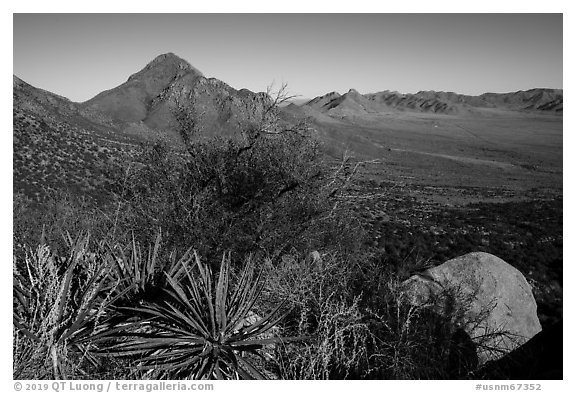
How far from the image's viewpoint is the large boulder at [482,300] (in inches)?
193

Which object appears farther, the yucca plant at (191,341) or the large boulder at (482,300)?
the large boulder at (482,300)

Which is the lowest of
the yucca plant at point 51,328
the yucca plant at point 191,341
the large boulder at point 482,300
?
the large boulder at point 482,300

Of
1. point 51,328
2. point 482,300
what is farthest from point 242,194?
point 51,328

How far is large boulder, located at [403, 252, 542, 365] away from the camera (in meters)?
4.90

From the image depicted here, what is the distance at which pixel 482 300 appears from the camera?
571cm

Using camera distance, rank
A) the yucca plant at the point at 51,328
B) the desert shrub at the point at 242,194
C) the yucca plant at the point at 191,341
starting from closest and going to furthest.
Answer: the yucca plant at the point at 51,328, the yucca plant at the point at 191,341, the desert shrub at the point at 242,194

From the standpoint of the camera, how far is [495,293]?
5957mm

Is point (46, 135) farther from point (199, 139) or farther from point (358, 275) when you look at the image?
point (358, 275)

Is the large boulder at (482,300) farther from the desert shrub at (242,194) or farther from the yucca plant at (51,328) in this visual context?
the yucca plant at (51,328)

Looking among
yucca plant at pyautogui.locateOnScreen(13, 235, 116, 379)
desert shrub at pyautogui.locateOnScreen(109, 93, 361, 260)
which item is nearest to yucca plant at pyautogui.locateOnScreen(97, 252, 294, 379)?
→ yucca plant at pyautogui.locateOnScreen(13, 235, 116, 379)

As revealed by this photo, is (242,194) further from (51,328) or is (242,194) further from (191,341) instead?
(51,328)

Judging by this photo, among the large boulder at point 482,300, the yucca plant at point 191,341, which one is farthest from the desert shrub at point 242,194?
the yucca plant at point 191,341

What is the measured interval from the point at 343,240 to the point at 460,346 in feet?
18.2
